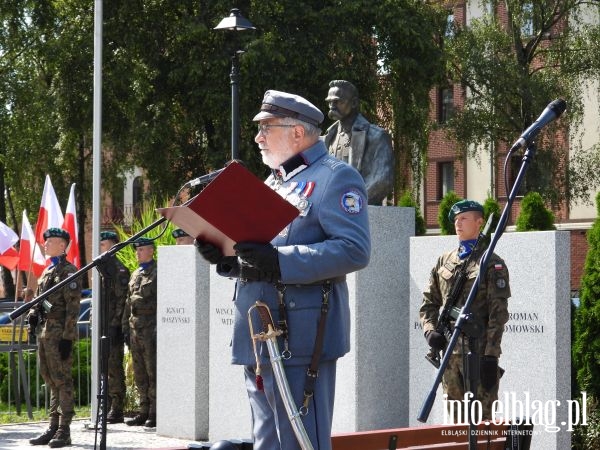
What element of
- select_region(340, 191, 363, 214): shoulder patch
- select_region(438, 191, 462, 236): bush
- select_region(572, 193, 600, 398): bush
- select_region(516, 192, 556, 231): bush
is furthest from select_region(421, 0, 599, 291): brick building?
select_region(340, 191, 363, 214): shoulder patch

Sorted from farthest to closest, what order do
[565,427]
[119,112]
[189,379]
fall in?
[119,112] → [189,379] → [565,427]

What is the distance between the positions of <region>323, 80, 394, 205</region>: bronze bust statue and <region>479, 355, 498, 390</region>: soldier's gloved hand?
291 centimetres

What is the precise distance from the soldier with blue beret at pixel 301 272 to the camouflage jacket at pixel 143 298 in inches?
379

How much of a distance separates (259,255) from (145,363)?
10.2m

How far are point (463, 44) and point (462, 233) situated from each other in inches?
1138

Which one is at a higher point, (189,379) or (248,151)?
(248,151)

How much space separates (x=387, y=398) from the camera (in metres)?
10.9

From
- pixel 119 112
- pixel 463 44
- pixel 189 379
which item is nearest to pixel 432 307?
pixel 189 379

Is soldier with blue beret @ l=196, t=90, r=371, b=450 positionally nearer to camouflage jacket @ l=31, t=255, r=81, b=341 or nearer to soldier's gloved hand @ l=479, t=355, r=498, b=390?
soldier's gloved hand @ l=479, t=355, r=498, b=390

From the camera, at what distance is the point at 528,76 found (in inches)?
1417

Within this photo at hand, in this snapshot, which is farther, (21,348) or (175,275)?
(21,348)

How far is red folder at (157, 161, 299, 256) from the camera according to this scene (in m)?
4.57

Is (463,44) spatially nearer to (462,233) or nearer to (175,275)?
(175,275)

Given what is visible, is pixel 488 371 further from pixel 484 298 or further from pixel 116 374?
pixel 116 374
